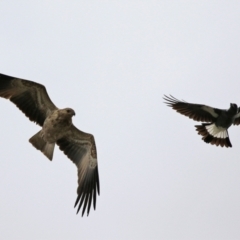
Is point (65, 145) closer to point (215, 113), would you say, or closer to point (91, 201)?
point (91, 201)

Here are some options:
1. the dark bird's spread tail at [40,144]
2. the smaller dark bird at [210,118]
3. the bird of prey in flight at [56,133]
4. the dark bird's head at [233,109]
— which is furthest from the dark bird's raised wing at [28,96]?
the dark bird's head at [233,109]

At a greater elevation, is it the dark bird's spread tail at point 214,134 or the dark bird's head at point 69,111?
the dark bird's spread tail at point 214,134

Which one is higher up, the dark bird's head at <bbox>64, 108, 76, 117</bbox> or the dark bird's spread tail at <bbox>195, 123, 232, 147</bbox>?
the dark bird's spread tail at <bbox>195, 123, 232, 147</bbox>

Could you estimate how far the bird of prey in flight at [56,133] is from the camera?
14062 millimetres

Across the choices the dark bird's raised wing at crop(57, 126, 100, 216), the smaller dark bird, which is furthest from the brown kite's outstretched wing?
the dark bird's raised wing at crop(57, 126, 100, 216)

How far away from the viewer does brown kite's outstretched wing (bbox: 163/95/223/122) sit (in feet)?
57.3

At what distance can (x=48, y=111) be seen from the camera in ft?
47.7

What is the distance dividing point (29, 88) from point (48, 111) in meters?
0.79

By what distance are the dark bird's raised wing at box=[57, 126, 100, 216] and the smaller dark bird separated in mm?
3637

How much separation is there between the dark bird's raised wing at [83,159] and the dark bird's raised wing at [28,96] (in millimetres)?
833

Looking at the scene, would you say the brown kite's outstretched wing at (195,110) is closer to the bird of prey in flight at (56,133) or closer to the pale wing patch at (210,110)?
the pale wing patch at (210,110)

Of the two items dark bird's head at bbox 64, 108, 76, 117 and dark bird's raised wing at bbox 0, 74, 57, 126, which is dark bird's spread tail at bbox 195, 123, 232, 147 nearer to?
dark bird's head at bbox 64, 108, 76, 117

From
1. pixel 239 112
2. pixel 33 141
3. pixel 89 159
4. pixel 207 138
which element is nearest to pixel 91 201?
pixel 89 159

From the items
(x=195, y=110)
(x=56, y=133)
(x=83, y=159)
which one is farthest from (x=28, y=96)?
(x=195, y=110)
